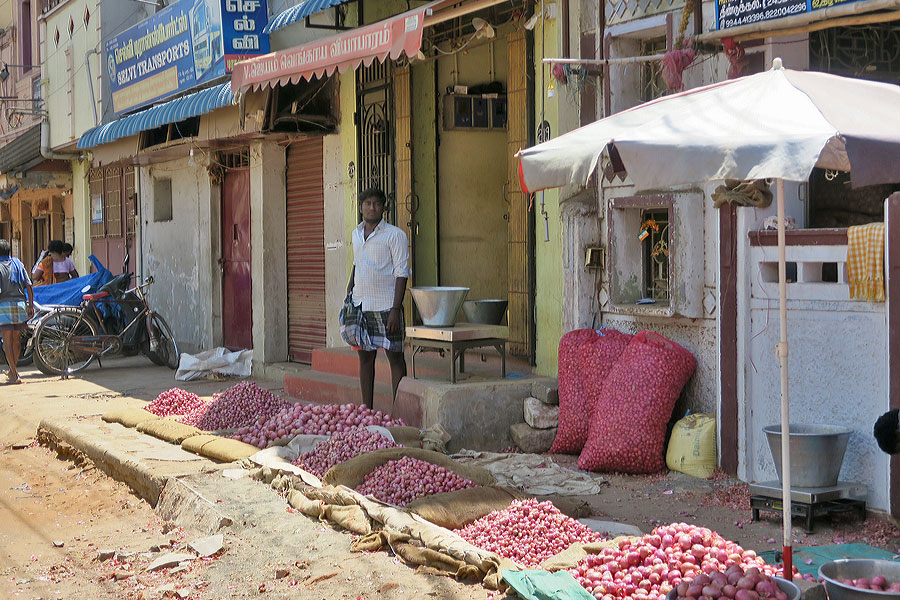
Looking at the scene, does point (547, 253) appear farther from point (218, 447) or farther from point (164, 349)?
point (164, 349)

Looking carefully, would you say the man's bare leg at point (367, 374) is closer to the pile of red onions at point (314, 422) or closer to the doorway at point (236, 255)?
the pile of red onions at point (314, 422)

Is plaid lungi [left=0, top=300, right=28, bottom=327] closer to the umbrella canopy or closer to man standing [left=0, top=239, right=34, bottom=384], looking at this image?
man standing [left=0, top=239, right=34, bottom=384]

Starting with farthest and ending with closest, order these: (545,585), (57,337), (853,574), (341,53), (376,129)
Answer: (57,337) < (376,129) < (341,53) < (545,585) < (853,574)

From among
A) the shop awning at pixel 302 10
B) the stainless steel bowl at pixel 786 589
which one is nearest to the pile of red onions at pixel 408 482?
the stainless steel bowl at pixel 786 589

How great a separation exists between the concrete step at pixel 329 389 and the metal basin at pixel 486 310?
39.7 inches

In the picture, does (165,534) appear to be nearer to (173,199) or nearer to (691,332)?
(691,332)

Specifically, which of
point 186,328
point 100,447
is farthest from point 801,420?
point 186,328

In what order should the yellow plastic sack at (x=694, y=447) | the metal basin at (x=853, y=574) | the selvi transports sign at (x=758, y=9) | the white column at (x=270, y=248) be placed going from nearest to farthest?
the metal basin at (x=853, y=574) < the selvi transports sign at (x=758, y=9) < the yellow plastic sack at (x=694, y=447) < the white column at (x=270, y=248)

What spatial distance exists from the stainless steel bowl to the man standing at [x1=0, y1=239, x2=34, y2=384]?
10559 millimetres

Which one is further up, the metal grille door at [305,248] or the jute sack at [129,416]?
the metal grille door at [305,248]

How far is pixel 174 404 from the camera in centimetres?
978

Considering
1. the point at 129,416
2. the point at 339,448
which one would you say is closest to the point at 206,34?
the point at 129,416

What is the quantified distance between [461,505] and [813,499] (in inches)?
74.8

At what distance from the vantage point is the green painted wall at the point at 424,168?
10.6 m
